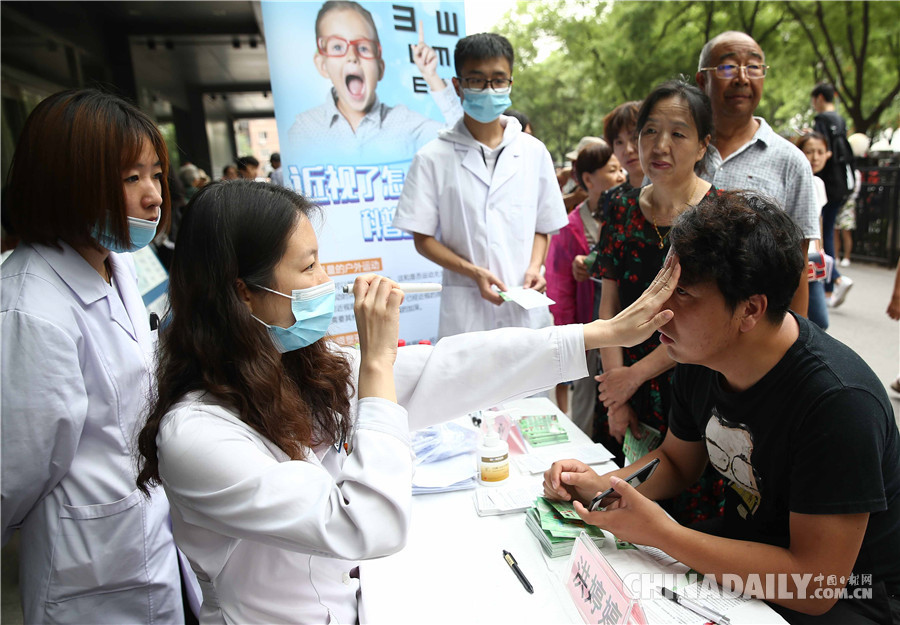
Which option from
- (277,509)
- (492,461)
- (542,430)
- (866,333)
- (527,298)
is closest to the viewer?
(277,509)

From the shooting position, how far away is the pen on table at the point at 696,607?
1052 mm

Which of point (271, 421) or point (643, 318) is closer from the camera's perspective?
point (271, 421)

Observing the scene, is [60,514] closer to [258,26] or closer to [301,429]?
[301,429]

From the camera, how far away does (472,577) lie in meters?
1.22

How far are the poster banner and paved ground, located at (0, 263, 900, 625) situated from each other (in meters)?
2.08

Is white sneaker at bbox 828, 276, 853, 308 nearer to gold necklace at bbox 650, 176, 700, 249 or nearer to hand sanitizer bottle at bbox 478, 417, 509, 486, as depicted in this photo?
gold necklace at bbox 650, 176, 700, 249

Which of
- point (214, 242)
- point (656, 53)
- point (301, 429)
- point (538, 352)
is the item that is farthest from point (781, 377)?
point (656, 53)

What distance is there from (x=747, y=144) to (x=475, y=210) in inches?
48.5

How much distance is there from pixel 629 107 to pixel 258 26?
9.54 m

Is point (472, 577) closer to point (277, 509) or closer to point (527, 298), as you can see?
point (277, 509)

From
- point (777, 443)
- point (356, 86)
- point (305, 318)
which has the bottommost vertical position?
point (777, 443)

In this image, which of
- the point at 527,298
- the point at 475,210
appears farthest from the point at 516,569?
the point at 475,210

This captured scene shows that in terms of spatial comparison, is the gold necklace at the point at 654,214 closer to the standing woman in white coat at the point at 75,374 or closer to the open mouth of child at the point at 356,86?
the standing woman in white coat at the point at 75,374

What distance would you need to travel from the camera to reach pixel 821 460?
1.12m
